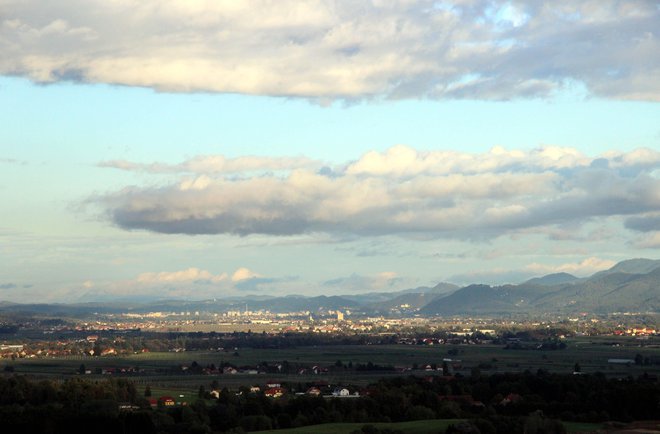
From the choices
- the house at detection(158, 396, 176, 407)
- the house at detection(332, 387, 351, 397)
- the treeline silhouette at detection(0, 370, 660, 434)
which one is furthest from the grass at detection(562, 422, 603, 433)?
the house at detection(158, 396, 176, 407)

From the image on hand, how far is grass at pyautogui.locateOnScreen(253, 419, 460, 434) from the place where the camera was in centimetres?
6300

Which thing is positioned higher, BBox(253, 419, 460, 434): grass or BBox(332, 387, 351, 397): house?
BBox(332, 387, 351, 397): house

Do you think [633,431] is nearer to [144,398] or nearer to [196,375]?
[144,398]

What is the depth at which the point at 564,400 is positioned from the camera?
7762cm

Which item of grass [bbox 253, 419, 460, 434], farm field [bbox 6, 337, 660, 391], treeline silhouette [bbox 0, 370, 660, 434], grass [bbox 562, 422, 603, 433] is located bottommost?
grass [bbox 562, 422, 603, 433]

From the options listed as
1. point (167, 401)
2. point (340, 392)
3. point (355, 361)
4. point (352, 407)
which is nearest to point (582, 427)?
point (352, 407)

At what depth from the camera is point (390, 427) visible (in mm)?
63688

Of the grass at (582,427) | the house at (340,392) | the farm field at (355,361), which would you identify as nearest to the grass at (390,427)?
the grass at (582,427)

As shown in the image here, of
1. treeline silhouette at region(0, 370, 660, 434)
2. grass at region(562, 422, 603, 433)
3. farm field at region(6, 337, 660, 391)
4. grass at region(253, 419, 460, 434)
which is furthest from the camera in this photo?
farm field at region(6, 337, 660, 391)

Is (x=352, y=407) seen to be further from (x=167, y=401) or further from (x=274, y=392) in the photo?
(x=274, y=392)

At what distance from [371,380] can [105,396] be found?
31069mm

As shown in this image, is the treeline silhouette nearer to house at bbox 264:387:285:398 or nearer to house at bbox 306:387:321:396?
house at bbox 264:387:285:398

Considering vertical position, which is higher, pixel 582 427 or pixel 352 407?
pixel 352 407

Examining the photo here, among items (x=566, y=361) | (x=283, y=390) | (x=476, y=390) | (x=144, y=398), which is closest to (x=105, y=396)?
(x=144, y=398)
